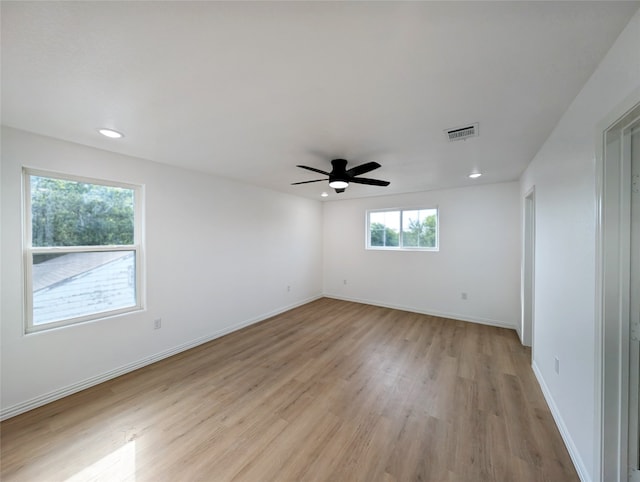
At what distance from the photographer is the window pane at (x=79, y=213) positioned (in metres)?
2.25

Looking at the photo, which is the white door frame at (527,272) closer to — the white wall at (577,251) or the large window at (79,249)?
the white wall at (577,251)

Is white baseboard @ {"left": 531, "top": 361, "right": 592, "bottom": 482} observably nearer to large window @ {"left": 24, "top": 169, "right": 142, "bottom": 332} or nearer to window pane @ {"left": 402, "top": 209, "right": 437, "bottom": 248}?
window pane @ {"left": 402, "top": 209, "right": 437, "bottom": 248}

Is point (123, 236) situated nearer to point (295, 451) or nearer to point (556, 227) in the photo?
point (295, 451)

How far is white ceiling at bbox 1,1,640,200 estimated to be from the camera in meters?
1.00

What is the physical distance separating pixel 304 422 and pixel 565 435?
77.9 inches

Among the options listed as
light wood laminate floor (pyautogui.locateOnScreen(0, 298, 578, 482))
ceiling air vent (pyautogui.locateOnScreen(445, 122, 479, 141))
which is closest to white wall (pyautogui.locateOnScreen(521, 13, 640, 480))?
light wood laminate floor (pyautogui.locateOnScreen(0, 298, 578, 482))

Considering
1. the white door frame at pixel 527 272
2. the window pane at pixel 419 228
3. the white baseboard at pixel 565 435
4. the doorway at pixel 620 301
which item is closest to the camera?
the doorway at pixel 620 301

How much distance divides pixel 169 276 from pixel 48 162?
1614 millimetres

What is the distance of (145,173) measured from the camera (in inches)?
114

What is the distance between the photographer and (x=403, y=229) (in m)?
5.09

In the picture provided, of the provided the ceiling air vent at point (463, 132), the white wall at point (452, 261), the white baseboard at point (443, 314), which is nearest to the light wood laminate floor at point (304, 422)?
the white baseboard at point (443, 314)

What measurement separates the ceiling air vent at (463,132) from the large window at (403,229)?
272 centimetres

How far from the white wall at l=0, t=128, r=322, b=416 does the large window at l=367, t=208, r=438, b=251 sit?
168 centimetres

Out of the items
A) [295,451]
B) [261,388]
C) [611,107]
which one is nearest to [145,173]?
[261,388]
